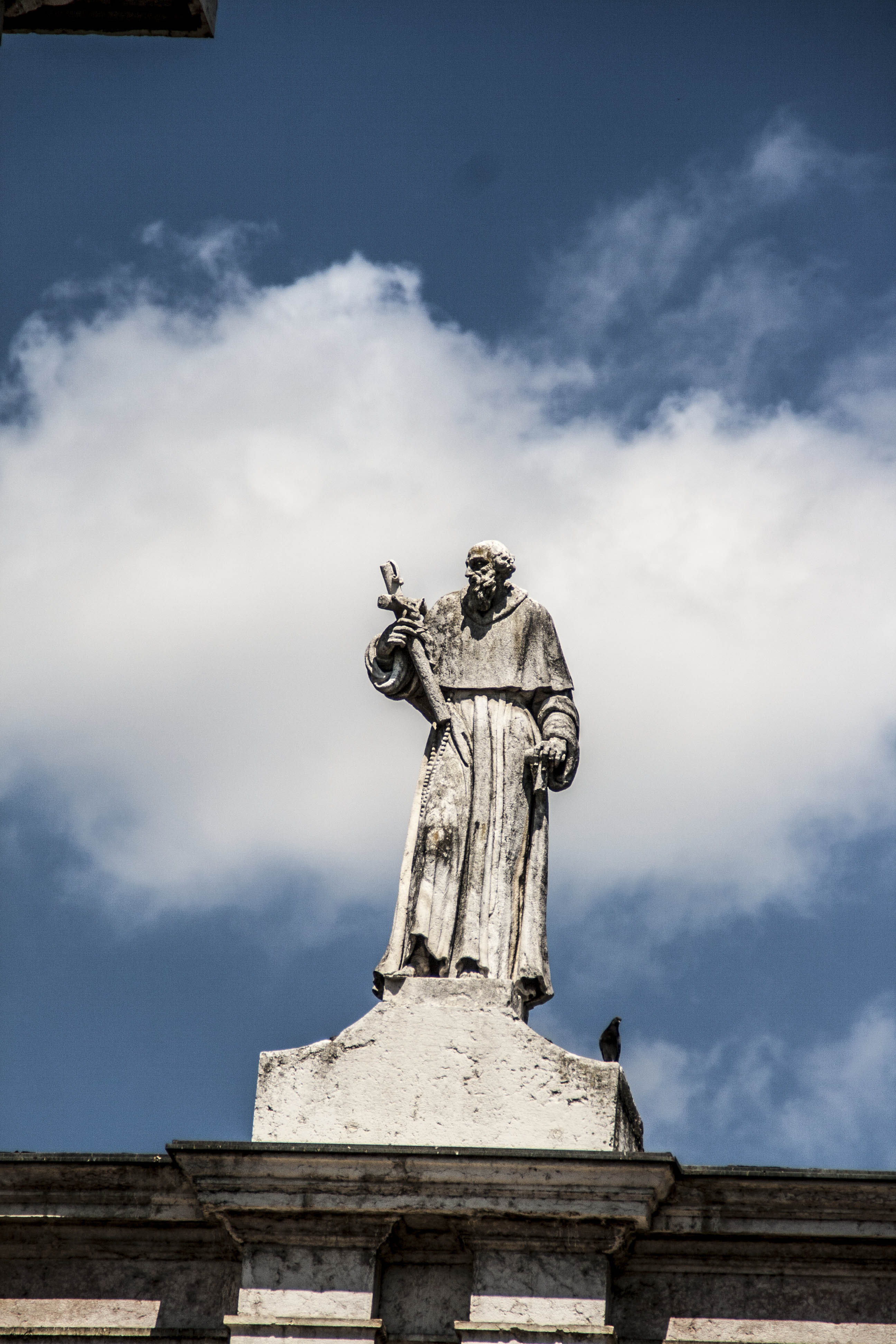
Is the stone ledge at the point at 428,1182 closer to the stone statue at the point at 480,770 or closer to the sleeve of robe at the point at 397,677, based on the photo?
the stone statue at the point at 480,770

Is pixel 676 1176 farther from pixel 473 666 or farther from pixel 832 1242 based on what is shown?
pixel 473 666

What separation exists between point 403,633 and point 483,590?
60 centimetres

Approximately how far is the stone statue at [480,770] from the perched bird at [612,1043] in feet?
1.32

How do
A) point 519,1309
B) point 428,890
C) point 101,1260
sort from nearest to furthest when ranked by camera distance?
1. point 519,1309
2. point 101,1260
3. point 428,890

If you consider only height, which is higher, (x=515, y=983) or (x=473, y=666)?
(x=473, y=666)

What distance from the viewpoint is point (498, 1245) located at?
11016 millimetres

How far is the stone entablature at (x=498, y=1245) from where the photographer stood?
10906mm

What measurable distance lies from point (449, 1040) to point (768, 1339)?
2330 mm

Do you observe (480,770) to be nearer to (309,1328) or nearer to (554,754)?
(554,754)

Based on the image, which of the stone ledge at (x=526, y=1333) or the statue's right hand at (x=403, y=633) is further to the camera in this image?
the statue's right hand at (x=403, y=633)

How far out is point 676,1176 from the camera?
36.3ft

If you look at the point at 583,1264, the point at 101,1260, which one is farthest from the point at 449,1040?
the point at 101,1260

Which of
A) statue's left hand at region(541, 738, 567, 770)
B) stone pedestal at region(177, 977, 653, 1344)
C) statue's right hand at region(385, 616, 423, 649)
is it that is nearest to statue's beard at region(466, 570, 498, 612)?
statue's right hand at region(385, 616, 423, 649)

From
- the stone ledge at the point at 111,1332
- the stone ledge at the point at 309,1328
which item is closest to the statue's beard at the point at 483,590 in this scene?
the stone ledge at the point at 309,1328
